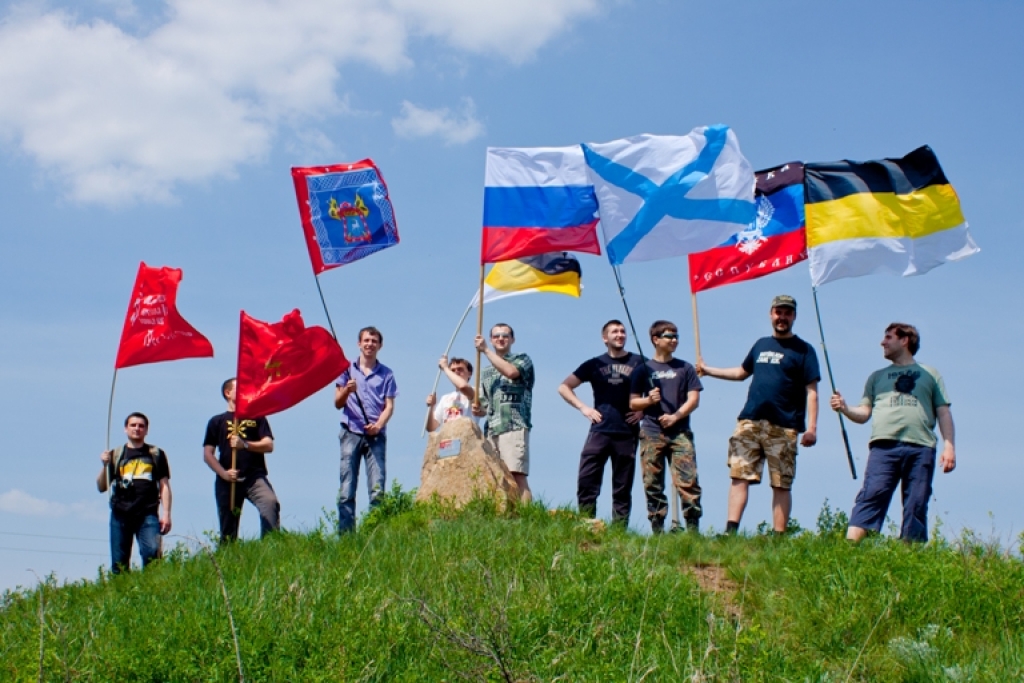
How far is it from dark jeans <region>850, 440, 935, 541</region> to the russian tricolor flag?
380cm

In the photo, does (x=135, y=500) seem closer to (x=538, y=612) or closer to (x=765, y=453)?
(x=538, y=612)

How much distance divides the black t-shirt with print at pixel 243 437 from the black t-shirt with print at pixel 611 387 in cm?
321

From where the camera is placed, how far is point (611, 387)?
1070 centimetres

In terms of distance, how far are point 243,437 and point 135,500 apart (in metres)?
1.17

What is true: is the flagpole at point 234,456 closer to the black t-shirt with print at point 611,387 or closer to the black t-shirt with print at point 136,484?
the black t-shirt with print at point 136,484

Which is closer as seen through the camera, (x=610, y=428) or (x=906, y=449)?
(x=906, y=449)

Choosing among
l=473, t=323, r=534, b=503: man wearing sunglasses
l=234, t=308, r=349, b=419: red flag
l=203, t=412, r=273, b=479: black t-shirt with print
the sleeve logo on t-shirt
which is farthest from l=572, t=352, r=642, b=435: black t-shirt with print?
l=203, t=412, r=273, b=479: black t-shirt with print

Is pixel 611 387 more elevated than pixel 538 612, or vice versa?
pixel 611 387

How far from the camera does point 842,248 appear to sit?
Result: 11.5 meters

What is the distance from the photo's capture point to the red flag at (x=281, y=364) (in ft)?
36.0

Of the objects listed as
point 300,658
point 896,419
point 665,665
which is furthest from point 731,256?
point 300,658

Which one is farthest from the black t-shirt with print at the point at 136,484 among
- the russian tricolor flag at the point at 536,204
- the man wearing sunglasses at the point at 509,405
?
A: the russian tricolor flag at the point at 536,204

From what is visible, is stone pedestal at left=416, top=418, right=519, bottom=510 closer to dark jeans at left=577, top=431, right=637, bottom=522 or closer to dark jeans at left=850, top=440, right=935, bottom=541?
dark jeans at left=577, top=431, right=637, bottom=522

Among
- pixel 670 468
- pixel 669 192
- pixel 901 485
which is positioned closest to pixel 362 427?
pixel 670 468
